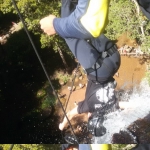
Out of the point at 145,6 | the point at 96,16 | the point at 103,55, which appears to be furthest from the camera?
the point at 103,55

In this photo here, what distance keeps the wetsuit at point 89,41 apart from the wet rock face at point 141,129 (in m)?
0.15

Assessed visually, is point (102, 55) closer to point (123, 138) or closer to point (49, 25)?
point (49, 25)

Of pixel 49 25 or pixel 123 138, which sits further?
pixel 123 138

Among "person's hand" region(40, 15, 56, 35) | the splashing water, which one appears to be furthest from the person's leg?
"person's hand" region(40, 15, 56, 35)

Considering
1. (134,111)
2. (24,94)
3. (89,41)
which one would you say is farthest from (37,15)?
(134,111)

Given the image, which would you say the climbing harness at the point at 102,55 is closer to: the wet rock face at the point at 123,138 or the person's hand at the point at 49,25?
the person's hand at the point at 49,25

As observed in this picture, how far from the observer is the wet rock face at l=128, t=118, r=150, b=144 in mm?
1166

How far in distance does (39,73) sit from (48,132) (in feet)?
0.75

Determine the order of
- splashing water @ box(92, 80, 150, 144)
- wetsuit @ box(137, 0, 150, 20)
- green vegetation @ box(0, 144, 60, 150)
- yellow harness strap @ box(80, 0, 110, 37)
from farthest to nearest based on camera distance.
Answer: green vegetation @ box(0, 144, 60, 150), splashing water @ box(92, 80, 150, 144), wetsuit @ box(137, 0, 150, 20), yellow harness strap @ box(80, 0, 110, 37)

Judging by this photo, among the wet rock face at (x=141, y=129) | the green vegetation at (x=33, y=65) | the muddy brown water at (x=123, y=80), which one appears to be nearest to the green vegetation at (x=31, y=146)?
the green vegetation at (x=33, y=65)

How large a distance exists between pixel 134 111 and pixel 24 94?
1.27ft

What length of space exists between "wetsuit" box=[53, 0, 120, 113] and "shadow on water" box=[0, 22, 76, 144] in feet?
0.40

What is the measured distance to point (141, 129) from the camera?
1186mm

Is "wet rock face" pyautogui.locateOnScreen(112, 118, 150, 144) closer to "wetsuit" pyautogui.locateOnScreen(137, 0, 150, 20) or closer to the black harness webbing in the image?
the black harness webbing
